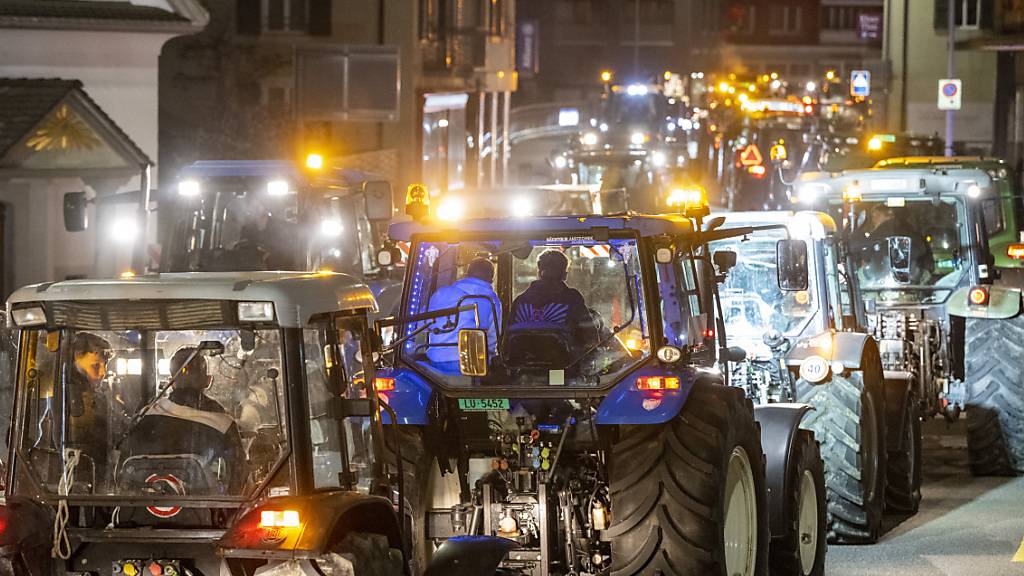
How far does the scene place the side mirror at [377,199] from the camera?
17.1 m

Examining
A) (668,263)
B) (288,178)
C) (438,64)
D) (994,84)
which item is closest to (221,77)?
(438,64)

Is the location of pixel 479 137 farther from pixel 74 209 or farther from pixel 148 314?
pixel 148 314

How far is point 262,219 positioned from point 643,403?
874cm

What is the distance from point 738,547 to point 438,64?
113 feet

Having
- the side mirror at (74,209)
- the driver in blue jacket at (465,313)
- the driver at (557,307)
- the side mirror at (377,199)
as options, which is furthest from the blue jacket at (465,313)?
the side mirror at (74,209)

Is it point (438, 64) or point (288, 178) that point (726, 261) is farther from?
point (438, 64)

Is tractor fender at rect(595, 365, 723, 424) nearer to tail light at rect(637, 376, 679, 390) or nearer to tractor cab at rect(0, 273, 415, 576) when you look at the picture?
tail light at rect(637, 376, 679, 390)

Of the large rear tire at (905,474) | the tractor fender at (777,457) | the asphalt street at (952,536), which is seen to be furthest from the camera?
the large rear tire at (905,474)

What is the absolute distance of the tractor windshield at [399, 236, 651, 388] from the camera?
964cm

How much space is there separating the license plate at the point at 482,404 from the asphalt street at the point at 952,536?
127 inches

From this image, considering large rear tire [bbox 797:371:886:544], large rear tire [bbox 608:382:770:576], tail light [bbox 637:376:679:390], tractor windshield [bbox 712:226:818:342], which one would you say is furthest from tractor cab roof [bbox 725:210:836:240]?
large rear tire [bbox 608:382:770:576]

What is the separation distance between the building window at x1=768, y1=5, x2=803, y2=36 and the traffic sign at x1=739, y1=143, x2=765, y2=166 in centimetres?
6121

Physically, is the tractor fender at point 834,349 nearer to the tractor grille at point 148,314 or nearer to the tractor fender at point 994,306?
the tractor fender at point 994,306

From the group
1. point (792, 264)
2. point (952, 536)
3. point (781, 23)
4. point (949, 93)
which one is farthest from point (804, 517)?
point (781, 23)
